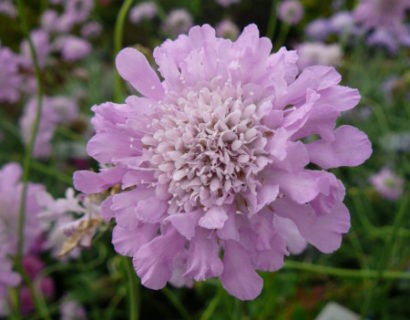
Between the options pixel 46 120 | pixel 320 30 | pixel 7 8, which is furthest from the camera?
pixel 7 8

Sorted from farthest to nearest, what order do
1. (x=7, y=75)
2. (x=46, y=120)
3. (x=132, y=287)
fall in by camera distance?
(x=46, y=120)
(x=7, y=75)
(x=132, y=287)

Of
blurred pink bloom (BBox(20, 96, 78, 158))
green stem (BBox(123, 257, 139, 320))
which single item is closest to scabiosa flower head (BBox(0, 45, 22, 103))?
blurred pink bloom (BBox(20, 96, 78, 158))

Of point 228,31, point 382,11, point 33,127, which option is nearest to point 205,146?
point 33,127

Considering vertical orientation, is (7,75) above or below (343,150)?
below

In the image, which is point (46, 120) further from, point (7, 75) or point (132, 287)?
point (132, 287)

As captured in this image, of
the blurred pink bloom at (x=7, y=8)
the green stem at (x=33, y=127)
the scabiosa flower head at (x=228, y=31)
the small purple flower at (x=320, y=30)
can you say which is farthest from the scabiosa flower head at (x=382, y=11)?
the blurred pink bloom at (x=7, y=8)

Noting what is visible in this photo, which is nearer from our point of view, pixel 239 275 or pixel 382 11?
pixel 239 275
